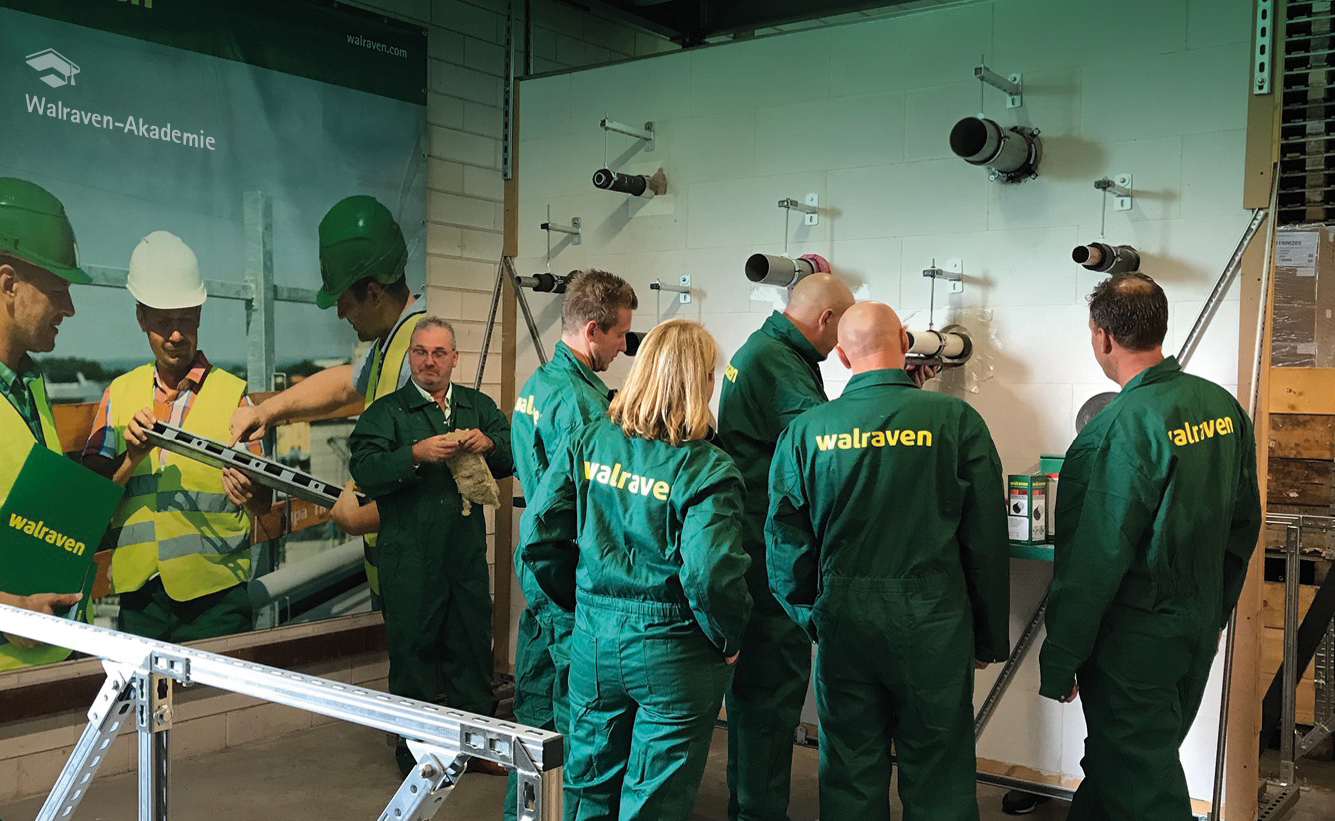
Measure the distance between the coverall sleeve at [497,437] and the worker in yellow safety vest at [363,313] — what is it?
56 centimetres

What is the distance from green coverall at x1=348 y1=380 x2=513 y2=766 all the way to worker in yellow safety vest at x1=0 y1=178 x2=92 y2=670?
3.52 ft

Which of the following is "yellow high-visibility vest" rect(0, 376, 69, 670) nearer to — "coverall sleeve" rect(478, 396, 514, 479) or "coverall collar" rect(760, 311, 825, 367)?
"coverall sleeve" rect(478, 396, 514, 479)

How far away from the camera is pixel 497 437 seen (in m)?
4.54

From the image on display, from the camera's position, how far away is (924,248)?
430cm

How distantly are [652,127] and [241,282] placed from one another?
183cm

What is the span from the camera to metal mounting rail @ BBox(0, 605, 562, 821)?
144cm

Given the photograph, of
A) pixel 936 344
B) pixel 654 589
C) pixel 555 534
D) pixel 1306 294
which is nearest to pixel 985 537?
pixel 654 589

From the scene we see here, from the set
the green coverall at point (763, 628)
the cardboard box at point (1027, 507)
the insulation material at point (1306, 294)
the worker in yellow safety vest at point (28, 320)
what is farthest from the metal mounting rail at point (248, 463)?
the insulation material at point (1306, 294)

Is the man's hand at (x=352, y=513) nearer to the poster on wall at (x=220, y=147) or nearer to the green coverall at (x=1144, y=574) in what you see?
the poster on wall at (x=220, y=147)

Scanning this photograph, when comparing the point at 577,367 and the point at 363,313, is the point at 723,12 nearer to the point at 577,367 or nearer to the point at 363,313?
the point at 363,313

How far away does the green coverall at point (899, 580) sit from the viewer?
2.90 m

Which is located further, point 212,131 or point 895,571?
point 212,131

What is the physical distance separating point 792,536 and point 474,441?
1.63 metres

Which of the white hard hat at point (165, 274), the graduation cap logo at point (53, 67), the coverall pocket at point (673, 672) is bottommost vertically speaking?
the coverall pocket at point (673, 672)
